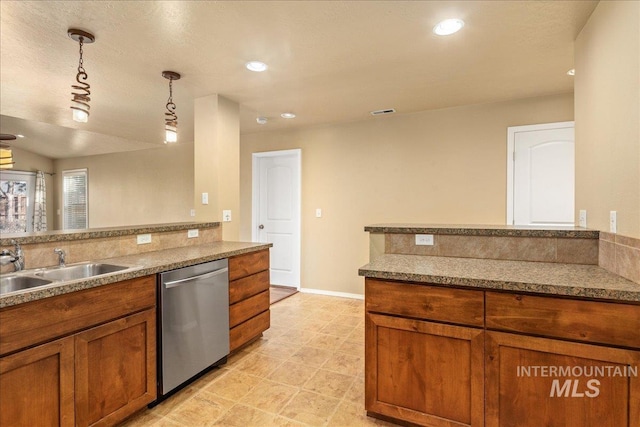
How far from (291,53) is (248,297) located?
78.1 inches

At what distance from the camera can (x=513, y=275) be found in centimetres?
155

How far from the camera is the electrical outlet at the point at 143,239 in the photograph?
7.87 ft

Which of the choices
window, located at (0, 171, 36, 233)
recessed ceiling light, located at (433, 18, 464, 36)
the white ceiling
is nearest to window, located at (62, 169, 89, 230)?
Result: window, located at (0, 171, 36, 233)

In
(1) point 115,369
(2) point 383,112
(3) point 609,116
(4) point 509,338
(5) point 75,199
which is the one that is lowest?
(1) point 115,369

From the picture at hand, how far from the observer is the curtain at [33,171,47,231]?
23.9 feet

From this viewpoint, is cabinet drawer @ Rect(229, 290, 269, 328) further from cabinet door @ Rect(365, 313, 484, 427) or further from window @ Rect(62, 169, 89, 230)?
window @ Rect(62, 169, 89, 230)

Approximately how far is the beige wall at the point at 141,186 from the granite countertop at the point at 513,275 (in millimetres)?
4727

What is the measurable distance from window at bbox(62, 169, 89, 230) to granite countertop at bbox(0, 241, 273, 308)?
5.94 m

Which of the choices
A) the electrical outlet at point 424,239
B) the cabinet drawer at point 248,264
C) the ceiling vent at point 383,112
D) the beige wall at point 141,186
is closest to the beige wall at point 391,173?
the ceiling vent at point 383,112

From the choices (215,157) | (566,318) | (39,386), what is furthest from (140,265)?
(566,318)

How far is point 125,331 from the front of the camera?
172 centimetres

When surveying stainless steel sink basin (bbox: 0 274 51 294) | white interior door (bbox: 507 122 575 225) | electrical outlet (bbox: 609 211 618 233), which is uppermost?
white interior door (bbox: 507 122 575 225)

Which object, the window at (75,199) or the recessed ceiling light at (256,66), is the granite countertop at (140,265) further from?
the window at (75,199)

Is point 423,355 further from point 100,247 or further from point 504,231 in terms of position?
point 100,247
